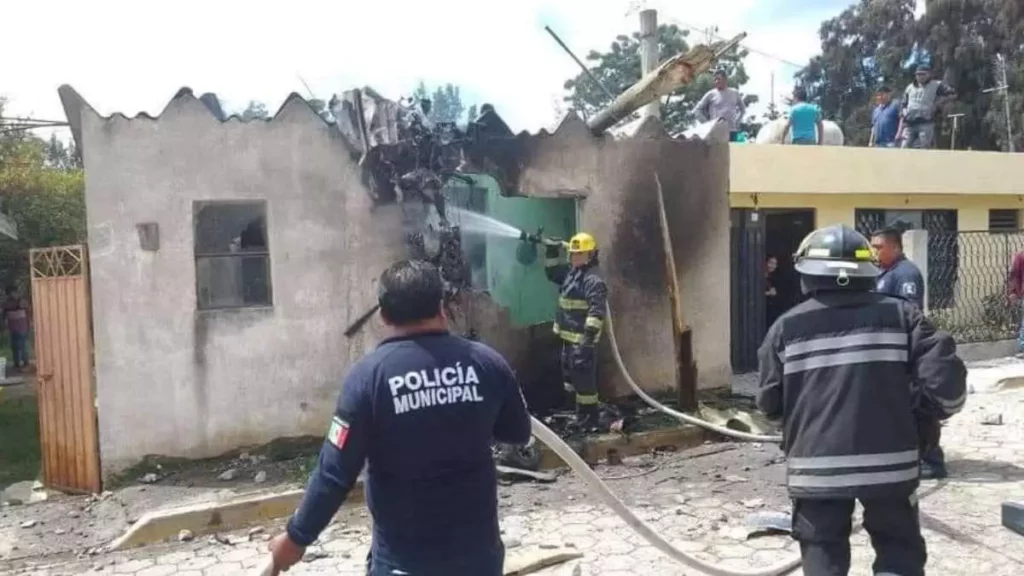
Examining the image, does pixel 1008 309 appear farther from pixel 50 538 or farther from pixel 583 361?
pixel 50 538

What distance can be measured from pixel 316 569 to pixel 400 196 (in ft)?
11.1

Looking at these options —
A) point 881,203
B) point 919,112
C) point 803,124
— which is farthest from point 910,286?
Answer: point 919,112

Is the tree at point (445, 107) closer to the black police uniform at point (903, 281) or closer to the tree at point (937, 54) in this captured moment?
the black police uniform at point (903, 281)

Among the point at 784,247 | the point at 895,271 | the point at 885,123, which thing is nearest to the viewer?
the point at 895,271

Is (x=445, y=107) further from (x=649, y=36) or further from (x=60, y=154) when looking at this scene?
(x=60, y=154)

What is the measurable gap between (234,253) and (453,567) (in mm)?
5058

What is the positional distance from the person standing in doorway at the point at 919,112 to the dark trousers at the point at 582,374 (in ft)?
28.9

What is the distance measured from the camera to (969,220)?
14.2 m

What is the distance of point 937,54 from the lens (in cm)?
2734

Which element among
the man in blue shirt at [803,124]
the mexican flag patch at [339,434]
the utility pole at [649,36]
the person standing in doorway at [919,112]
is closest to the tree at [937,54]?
the person standing in doorway at [919,112]

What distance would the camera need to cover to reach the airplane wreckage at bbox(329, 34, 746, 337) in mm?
7129

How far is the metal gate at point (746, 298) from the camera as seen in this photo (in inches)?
421

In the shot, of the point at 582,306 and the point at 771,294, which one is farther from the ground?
the point at 582,306

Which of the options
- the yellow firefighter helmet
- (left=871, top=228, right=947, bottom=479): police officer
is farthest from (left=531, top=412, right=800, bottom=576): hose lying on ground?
the yellow firefighter helmet
